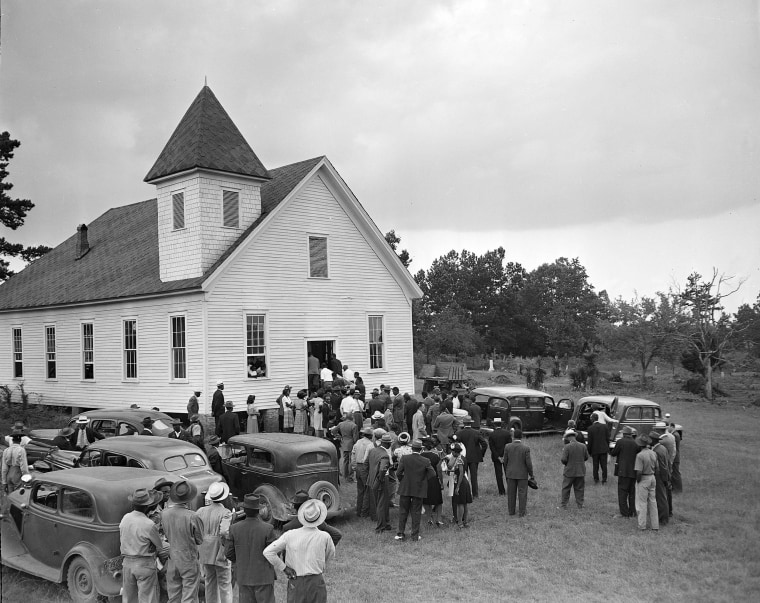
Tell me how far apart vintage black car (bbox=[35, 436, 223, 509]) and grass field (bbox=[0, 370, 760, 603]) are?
2.37 meters

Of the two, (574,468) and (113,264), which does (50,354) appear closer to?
(113,264)

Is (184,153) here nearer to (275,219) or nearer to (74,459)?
(275,219)

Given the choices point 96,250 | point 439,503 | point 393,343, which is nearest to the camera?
point 439,503

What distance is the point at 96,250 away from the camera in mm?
30344

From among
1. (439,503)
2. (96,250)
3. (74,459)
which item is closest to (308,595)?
(439,503)

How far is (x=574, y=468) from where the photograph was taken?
14359mm

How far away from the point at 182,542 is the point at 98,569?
1493 millimetres

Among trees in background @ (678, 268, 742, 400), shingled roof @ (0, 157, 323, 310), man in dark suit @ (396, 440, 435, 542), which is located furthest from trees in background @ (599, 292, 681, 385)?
man in dark suit @ (396, 440, 435, 542)

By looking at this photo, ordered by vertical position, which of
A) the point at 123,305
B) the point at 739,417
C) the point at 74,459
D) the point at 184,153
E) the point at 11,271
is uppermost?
the point at 184,153

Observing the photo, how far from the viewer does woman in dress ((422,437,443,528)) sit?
1298cm

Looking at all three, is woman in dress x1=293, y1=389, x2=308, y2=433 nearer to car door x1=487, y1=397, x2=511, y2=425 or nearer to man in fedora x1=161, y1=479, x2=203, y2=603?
car door x1=487, y1=397, x2=511, y2=425

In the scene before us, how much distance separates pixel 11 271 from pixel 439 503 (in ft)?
91.7

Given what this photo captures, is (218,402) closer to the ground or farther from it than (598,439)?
farther from it

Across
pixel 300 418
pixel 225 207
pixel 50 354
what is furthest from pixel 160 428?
pixel 50 354
